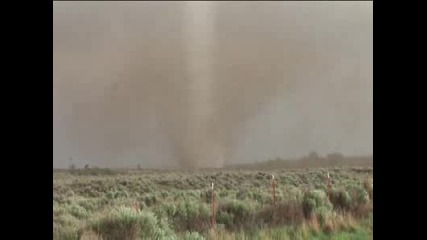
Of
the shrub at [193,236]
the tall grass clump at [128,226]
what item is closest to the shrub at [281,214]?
the shrub at [193,236]

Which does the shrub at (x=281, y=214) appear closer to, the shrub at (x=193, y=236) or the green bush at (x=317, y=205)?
the green bush at (x=317, y=205)

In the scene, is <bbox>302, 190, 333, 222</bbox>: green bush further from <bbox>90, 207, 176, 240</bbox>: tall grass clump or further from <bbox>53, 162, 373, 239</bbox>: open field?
<bbox>90, 207, 176, 240</bbox>: tall grass clump

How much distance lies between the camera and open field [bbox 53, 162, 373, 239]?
567cm

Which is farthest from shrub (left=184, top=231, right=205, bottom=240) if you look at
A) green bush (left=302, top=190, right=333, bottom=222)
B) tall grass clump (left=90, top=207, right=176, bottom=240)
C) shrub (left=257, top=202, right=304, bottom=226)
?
green bush (left=302, top=190, right=333, bottom=222)

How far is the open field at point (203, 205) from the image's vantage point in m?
5.67

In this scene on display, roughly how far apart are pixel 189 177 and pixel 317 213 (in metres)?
2.16

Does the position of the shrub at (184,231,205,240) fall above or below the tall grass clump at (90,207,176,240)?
below

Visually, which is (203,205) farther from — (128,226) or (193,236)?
(128,226)

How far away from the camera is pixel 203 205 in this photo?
287 inches
